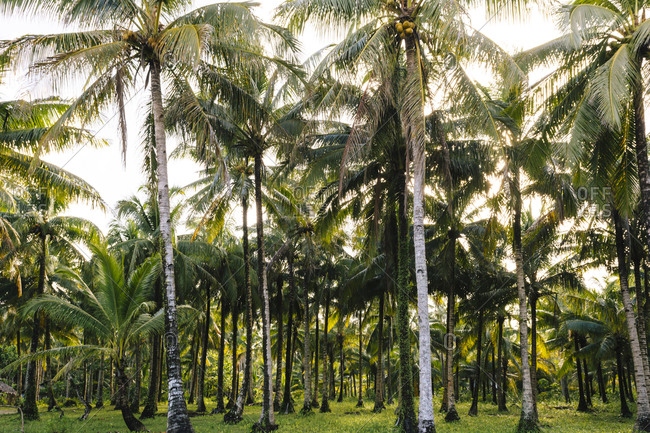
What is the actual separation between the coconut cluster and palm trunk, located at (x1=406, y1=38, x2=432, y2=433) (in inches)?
10.4

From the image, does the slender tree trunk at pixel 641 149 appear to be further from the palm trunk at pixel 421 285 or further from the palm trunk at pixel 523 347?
the palm trunk at pixel 421 285

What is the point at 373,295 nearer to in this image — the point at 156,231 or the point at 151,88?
the point at 156,231

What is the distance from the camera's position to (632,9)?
10820 mm

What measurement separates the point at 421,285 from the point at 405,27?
595 cm

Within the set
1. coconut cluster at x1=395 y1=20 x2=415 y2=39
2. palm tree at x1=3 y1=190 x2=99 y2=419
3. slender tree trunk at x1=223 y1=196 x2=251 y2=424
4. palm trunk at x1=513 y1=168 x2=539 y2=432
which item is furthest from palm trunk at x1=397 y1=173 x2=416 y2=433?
palm tree at x1=3 y1=190 x2=99 y2=419

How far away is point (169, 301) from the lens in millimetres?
10656

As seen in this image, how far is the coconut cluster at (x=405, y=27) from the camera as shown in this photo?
11.5m

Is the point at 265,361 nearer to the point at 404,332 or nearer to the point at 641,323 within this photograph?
the point at 404,332

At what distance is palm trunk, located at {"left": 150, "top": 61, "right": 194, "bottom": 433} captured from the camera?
9930 millimetres

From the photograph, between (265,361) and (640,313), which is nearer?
(265,361)

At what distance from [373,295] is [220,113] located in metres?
12.7

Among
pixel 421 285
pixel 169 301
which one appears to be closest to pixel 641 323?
pixel 421 285

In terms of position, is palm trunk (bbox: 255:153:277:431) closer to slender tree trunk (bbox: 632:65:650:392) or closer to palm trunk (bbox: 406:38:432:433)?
palm trunk (bbox: 406:38:432:433)

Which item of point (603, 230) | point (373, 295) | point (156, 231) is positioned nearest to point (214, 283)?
point (156, 231)
